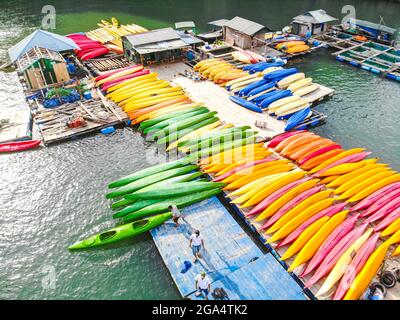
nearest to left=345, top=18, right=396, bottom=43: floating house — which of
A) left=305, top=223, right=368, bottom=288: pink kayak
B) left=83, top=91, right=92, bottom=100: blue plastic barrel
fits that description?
left=305, top=223, right=368, bottom=288: pink kayak

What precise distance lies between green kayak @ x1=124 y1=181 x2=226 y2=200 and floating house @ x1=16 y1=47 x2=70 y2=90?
1936cm

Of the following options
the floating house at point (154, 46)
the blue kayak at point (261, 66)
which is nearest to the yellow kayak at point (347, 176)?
the blue kayak at point (261, 66)

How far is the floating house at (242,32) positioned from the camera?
38.3 m

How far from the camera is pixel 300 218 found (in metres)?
18.2

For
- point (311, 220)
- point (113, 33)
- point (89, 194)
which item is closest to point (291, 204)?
point (311, 220)

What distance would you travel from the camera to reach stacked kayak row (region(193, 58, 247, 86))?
110ft

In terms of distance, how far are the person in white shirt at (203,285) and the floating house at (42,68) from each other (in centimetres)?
2675

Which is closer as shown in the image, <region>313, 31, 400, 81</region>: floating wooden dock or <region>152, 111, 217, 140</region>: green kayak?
<region>152, 111, 217, 140</region>: green kayak

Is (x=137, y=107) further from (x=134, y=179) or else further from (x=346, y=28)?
(x=346, y=28)

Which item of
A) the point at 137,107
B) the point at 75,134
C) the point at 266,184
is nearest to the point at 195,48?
the point at 137,107

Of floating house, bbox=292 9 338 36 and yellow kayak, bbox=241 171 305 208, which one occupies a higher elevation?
floating house, bbox=292 9 338 36

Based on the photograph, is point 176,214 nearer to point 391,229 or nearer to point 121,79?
point 391,229

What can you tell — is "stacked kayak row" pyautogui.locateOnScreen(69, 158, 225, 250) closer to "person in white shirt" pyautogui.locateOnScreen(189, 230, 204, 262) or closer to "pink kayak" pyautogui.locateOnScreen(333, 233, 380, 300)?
"person in white shirt" pyautogui.locateOnScreen(189, 230, 204, 262)
